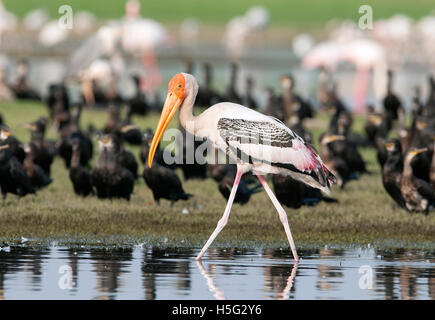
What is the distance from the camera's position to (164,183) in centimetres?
1308

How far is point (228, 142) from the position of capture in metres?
10.1

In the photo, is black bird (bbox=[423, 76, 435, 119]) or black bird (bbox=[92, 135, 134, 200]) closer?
black bird (bbox=[92, 135, 134, 200])

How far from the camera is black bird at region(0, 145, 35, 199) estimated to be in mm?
12852

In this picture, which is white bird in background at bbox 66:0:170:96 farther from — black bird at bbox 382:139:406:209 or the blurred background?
black bird at bbox 382:139:406:209

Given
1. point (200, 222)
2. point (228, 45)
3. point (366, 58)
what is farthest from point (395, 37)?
point (200, 222)

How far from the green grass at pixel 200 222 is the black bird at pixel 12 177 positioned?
15 centimetres

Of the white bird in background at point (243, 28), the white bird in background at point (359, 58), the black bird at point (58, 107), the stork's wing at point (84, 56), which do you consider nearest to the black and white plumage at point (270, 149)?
the black bird at point (58, 107)

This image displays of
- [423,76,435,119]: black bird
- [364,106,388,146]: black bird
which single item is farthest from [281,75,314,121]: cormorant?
[423,76,435,119]: black bird

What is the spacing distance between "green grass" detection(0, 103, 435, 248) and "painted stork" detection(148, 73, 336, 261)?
94 cm

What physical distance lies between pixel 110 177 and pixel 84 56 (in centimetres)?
1622
